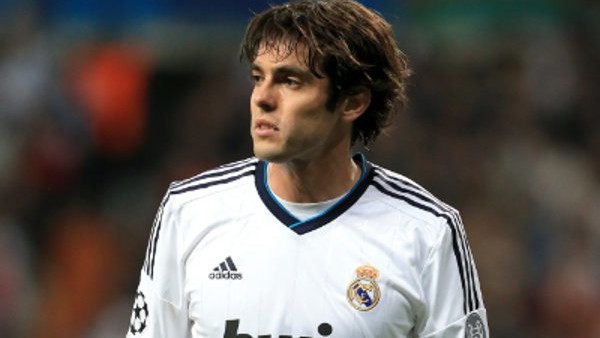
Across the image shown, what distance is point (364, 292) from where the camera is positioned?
165 inches

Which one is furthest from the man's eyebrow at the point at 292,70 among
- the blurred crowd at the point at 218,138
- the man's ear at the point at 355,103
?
the blurred crowd at the point at 218,138

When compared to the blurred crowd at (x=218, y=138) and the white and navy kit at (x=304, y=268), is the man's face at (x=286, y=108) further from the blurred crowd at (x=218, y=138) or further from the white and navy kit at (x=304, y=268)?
the blurred crowd at (x=218, y=138)

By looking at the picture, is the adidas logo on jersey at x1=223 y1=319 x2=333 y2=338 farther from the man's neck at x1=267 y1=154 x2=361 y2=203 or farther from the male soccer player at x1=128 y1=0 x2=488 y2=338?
the man's neck at x1=267 y1=154 x2=361 y2=203

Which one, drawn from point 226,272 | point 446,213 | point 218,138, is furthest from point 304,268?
point 218,138

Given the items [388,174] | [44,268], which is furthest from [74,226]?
[388,174]

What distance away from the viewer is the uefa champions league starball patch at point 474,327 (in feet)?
14.0

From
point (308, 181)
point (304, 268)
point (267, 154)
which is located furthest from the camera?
point (308, 181)

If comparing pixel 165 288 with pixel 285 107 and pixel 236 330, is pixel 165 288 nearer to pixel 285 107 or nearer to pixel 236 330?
pixel 236 330

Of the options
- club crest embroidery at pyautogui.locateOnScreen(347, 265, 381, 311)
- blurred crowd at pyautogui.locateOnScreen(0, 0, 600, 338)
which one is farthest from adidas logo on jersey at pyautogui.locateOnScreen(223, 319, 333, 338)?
blurred crowd at pyautogui.locateOnScreen(0, 0, 600, 338)

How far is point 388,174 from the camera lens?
4.51 metres

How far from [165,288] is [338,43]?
0.96 meters

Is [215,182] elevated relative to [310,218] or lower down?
elevated

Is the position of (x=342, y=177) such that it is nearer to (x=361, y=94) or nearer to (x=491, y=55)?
(x=361, y=94)

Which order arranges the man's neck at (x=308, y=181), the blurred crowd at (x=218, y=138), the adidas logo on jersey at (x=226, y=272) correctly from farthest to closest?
the blurred crowd at (x=218, y=138), the man's neck at (x=308, y=181), the adidas logo on jersey at (x=226, y=272)
